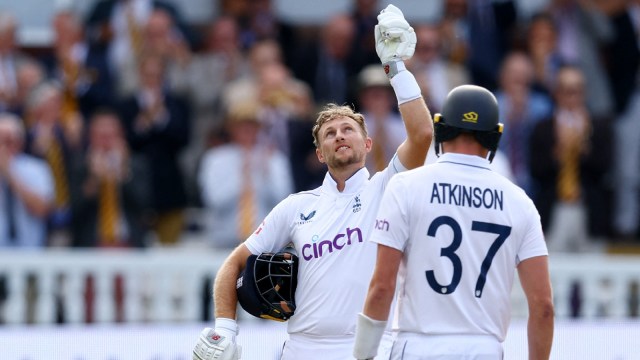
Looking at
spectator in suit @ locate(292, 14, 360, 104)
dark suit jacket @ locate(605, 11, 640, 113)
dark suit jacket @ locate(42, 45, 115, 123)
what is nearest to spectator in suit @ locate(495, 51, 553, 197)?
→ dark suit jacket @ locate(605, 11, 640, 113)

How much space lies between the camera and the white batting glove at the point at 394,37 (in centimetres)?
741

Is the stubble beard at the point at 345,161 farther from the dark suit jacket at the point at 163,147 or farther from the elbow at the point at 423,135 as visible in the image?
the dark suit jacket at the point at 163,147

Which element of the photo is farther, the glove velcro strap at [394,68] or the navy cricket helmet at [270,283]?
the navy cricket helmet at [270,283]

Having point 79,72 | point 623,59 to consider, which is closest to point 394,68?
point 79,72

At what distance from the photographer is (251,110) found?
1241cm

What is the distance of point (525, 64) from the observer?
1330cm

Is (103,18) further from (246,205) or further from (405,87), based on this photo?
(405,87)

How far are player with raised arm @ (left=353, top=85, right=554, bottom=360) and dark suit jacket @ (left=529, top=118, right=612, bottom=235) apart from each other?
6341 millimetres

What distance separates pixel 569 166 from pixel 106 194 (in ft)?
14.0

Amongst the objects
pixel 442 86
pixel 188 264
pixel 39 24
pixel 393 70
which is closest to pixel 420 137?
pixel 393 70

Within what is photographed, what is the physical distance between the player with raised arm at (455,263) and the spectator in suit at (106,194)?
20.2 ft

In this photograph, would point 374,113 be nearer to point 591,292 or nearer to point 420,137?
point 591,292

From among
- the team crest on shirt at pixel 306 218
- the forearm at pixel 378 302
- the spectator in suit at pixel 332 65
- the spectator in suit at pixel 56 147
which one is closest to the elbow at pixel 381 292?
the forearm at pixel 378 302

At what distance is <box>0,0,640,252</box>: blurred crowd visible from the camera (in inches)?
489
